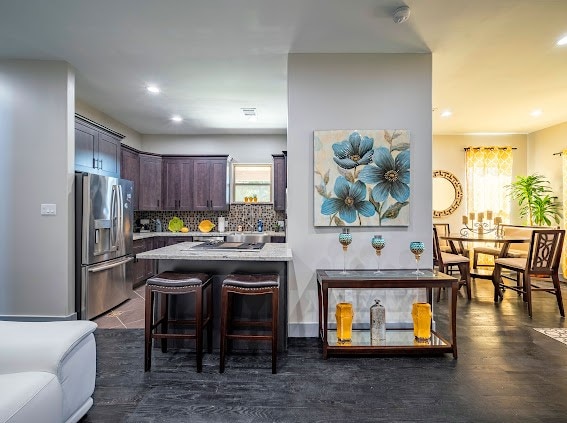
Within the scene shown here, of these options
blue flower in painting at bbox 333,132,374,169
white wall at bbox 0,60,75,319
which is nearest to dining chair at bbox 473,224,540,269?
blue flower in painting at bbox 333,132,374,169

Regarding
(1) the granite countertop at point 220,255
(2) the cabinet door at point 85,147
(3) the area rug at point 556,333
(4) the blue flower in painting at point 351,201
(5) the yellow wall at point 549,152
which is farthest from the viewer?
(5) the yellow wall at point 549,152

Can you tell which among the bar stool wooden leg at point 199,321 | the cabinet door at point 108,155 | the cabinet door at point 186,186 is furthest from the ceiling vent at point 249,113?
the bar stool wooden leg at point 199,321

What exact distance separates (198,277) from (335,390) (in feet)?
4.31

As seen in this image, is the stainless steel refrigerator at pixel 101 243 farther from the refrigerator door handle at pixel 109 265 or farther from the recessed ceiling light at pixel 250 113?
the recessed ceiling light at pixel 250 113

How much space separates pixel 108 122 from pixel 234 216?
2701 millimetres

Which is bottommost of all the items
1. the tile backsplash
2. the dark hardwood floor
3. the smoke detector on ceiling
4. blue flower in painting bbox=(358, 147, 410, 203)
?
the dark hardwood floor

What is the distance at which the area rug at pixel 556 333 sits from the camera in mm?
3151

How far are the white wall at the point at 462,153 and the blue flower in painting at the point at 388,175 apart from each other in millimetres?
3753

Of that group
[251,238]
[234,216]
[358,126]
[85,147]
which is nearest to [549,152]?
[358,126]

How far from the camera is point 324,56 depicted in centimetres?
330

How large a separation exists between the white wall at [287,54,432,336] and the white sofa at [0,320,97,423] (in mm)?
1884

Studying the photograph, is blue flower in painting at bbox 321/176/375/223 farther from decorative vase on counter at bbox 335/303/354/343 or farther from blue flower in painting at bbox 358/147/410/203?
decorative vase on counter at bbox 335/303/354/343

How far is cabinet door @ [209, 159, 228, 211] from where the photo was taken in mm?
6121

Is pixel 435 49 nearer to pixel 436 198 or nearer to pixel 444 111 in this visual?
pixel 444 111
